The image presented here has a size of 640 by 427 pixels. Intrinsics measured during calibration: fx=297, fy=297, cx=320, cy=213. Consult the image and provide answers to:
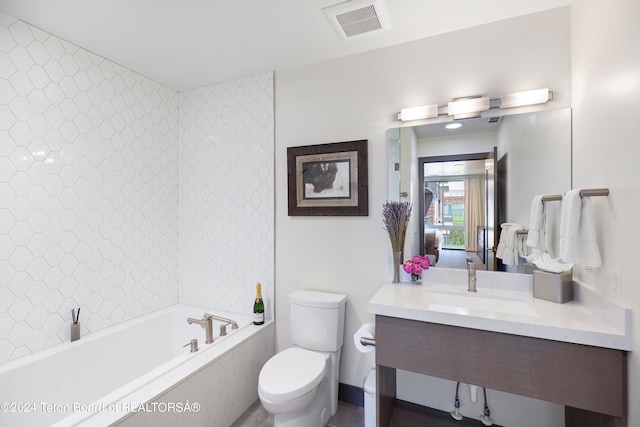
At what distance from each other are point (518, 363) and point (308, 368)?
3.74ft

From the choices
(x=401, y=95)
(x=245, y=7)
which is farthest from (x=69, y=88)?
(x=401, y=95)

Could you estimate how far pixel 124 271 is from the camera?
2461 mm

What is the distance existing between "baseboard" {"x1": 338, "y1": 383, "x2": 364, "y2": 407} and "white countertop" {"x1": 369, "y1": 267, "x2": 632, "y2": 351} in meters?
0.89

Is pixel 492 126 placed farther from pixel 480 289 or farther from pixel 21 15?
pixel 21 15

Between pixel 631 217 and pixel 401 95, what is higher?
pixel 401 95

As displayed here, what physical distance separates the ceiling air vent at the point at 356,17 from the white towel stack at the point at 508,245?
1.49 m

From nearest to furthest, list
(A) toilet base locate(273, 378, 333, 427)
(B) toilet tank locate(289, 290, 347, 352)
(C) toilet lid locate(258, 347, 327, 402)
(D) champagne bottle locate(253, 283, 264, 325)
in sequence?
1. (C) toilet lid locate(258, 347, 327, 402)
2. (A) toilet base locate(273, 378, 333, 427)
3. (B) toilet tank locate(289, 290, 347, 352)
4. (D) champagne bottle locate(253, 283, 264, 325)

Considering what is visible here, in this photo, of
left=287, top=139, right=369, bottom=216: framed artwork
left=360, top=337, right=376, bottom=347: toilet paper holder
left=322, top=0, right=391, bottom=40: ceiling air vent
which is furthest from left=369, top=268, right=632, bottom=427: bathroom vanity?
left=322, top=0, right=391, bottom=40: ceiling air vent

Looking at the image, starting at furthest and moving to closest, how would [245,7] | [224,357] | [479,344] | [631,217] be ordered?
[224,357]
[245,7]
[479,344]
[631,217]

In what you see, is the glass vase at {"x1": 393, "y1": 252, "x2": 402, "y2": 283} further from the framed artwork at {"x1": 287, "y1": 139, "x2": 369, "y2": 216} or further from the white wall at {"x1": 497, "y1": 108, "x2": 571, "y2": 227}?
the white wall at {"x1": 497, "y1": 108, "x2": 571, "y2": 227}

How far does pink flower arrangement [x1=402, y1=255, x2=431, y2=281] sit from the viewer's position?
6.46 ft

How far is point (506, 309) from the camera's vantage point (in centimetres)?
159

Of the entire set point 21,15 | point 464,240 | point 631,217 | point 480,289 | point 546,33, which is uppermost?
point 21,15

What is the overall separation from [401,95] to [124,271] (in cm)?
259
